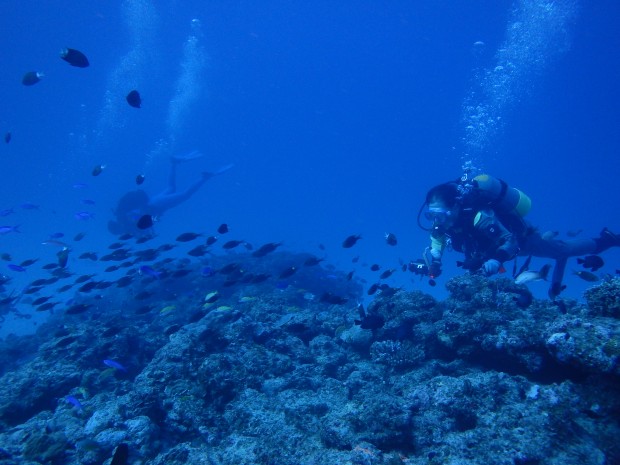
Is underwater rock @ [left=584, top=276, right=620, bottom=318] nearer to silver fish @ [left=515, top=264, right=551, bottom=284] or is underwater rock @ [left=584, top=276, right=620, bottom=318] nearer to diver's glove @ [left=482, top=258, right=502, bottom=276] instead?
diver's glove @ [left=482, top=258, right=502, bottom=276]

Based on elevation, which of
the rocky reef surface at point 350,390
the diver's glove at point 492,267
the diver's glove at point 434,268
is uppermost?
the diver's glove at point 434,268

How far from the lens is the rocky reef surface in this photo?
3.90m

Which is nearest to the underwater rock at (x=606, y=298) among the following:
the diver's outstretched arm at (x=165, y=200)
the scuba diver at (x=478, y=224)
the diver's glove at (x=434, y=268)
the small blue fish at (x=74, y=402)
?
the scuba diver at (x=478, y=224)

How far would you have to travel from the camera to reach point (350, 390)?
6.40m

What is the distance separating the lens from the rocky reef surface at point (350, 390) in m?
3.90

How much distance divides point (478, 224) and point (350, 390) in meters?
4.97

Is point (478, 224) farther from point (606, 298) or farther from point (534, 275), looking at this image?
point (606, 298)

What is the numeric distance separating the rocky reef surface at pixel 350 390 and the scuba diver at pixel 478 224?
2.81ft

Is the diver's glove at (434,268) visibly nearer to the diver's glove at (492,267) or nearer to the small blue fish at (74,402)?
the diver's glove at (492,267)

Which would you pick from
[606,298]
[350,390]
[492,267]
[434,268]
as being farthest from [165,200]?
[606,298]

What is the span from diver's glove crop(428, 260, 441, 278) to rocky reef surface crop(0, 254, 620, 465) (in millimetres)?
820

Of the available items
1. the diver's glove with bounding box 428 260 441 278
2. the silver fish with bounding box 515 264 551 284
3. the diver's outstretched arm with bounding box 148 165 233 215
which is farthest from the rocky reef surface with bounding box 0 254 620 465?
the diver's outstretched arm with bounding box 148 165 233 215

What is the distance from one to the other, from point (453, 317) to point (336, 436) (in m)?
3.42

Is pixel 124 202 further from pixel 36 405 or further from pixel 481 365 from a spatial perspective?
pixel 481 365
